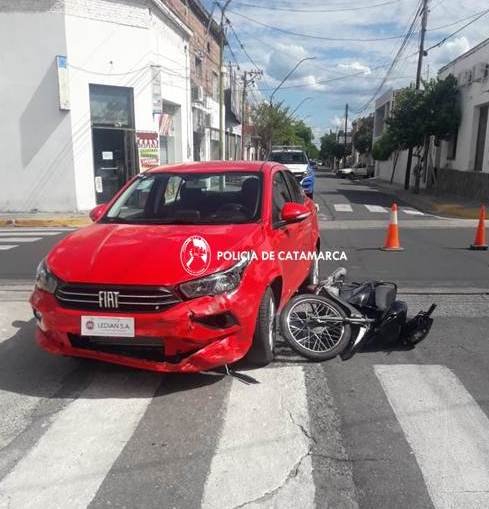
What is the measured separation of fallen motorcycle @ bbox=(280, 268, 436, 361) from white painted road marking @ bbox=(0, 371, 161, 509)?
1.27 metres

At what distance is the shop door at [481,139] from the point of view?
22.6 metres

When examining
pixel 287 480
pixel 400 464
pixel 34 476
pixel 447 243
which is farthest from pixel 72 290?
pixel 447 243

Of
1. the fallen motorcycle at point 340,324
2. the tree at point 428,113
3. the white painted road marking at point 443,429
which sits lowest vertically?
the white painted road marking at point 443,429

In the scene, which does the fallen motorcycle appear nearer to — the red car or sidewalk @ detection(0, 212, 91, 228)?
the red car

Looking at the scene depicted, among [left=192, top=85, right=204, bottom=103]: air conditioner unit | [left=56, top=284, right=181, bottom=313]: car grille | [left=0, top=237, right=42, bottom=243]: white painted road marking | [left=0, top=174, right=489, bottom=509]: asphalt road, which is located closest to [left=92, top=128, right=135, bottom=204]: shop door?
[left=0, top=237, right=42, bottom=243]: white painted road marking

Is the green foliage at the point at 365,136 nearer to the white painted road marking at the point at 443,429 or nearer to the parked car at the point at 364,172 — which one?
the parked car at the point at 364,172

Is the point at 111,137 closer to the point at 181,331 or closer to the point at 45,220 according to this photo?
the point at 45,220

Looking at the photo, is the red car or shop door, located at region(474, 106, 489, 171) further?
shop door, located at region(474, 106, 489, 171)

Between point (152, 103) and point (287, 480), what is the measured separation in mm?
16879

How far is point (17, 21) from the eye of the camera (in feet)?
51.5

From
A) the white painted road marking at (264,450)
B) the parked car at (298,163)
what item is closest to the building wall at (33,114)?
the parked car at (298,163)

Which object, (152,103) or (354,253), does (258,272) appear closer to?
(354,253)

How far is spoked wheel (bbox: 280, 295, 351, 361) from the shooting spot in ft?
15.3

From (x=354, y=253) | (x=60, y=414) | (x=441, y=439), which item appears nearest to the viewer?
(x=441, y=439)
